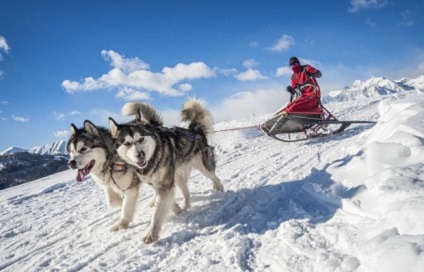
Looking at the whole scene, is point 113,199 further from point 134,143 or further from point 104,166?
point 134,143

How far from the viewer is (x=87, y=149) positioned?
426 centimetres

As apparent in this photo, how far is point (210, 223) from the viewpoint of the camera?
3.83 metres

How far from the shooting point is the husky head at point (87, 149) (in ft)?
13.6

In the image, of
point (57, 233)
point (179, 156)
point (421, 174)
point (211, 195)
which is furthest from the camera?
point (211, 195)

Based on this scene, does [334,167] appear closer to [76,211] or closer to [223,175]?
[223,175]

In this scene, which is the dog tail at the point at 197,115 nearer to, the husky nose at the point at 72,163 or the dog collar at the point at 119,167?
the dog collar at the point at 119,167

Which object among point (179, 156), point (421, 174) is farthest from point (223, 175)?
point (421, 174)

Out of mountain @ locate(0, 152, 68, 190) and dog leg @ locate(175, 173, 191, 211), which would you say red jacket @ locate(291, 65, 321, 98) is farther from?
mountain @ locate(0, 152, 68, 190)

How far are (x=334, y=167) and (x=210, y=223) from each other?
190cm

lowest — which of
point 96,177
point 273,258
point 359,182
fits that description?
point 273,258

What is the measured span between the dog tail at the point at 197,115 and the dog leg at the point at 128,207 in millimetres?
1677

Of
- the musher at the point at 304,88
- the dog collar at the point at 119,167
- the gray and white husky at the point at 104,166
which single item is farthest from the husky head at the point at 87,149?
the musher at the point at 304,88

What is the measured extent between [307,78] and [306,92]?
1.14ft

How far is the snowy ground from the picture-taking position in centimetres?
238
